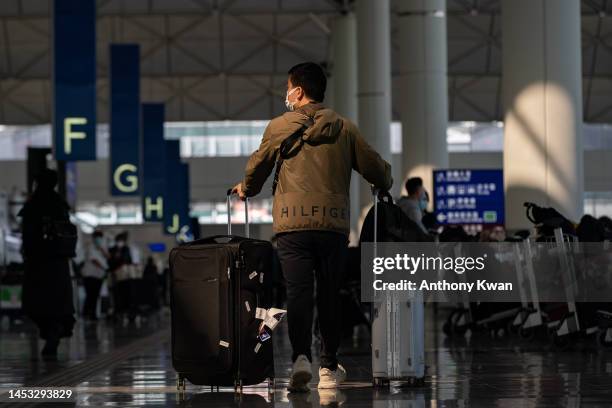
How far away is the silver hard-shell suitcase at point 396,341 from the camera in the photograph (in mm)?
7680

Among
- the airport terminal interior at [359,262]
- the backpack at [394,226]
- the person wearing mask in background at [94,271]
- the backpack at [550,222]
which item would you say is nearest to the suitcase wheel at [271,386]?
the airport terminal interior at [359,262]

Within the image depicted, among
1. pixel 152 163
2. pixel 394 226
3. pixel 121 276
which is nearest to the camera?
pixel 394 226

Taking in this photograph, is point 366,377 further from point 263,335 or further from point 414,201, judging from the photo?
point 414,201

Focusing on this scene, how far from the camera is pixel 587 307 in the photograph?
39.2ft

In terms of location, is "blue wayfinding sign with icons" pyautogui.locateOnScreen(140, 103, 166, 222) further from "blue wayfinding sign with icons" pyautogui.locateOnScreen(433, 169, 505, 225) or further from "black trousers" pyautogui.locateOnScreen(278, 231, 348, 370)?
"black trousers" pyautogui.locateOnScreen(278, 231, 348, 370)

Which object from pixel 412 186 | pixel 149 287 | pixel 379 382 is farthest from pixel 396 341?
pixel 149 287

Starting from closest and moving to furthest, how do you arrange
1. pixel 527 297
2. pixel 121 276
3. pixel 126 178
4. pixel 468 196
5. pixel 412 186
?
pixel 412 186, pixel 527 297, pixel 468 196, pixel 121 276, pixel 126 178

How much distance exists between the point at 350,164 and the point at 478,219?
19.0 m

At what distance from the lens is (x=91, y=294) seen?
25.5 meters

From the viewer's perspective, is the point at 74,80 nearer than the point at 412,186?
No

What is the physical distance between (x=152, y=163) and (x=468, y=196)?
1222 centimetres

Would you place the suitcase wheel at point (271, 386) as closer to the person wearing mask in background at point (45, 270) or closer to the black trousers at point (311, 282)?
the black trousers at point (311, 282)

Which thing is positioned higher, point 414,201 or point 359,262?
point 414,201

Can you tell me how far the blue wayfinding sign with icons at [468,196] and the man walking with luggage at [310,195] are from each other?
18.3 meters
